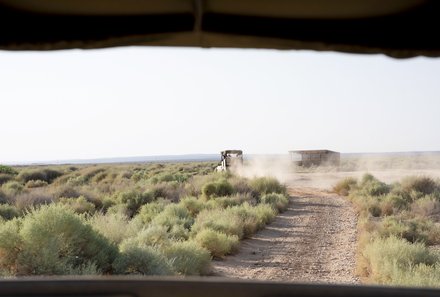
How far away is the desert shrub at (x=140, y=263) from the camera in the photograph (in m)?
11.2

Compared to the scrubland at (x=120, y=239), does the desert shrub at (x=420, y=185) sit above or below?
above

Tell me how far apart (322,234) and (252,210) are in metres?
3.56

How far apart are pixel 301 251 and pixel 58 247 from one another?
21.6 ft

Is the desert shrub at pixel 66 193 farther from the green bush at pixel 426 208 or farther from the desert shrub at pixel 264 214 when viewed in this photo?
the green bush at pixel 426 208

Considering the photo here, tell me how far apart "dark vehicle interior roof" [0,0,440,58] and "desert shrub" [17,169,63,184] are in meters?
45.6

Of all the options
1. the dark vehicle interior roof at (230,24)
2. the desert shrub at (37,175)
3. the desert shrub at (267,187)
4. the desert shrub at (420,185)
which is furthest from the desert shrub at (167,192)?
the dark vehicle interior roof at (230,24)

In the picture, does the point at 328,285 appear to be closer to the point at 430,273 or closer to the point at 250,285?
the point at 250,285

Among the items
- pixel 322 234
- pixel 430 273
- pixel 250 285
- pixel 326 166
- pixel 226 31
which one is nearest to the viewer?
pixel 226 31

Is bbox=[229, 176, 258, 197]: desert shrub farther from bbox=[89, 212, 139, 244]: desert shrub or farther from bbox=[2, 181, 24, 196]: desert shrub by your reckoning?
bbox=[89, 212, 139, 244]: desert shrub

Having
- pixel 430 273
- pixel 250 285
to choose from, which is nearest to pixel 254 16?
pixel 250 285

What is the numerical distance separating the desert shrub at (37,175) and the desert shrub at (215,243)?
34109mm

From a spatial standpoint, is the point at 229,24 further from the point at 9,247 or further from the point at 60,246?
the point at 9,247

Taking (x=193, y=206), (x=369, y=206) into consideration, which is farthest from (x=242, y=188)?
(x=369, y=206)

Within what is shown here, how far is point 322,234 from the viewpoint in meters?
17.9
